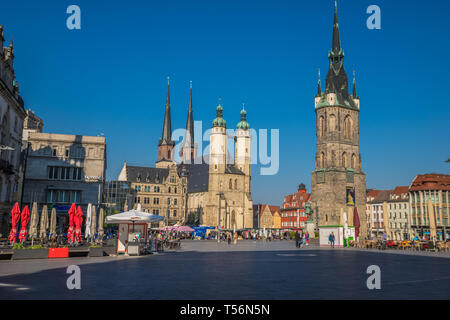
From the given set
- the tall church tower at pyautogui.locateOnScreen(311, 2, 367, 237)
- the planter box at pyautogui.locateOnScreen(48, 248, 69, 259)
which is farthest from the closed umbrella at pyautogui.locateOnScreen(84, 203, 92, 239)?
the tall church tower at pyautogui.locateOnScreen(311, 2, 367, 237)

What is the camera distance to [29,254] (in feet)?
76.2

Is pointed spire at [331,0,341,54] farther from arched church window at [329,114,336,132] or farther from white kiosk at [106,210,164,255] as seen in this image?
white kiosk at [106,210,164,255]

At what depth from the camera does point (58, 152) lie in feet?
220

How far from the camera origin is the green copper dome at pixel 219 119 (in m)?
137

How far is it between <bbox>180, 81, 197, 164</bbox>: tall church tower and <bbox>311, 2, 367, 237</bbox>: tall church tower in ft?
243

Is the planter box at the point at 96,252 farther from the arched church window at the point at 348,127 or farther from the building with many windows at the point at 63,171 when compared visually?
the arched church window at the point at 348,127

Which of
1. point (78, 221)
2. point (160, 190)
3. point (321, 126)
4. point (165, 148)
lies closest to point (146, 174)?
point (160, 190)

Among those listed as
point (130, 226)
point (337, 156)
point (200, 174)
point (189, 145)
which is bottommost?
point (130, 226)

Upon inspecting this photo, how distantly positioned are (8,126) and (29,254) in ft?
70.5

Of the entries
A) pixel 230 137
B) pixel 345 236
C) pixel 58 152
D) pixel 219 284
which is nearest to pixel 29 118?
pixel 58 152

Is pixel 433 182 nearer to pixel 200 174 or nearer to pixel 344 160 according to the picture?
pixel 344 160
